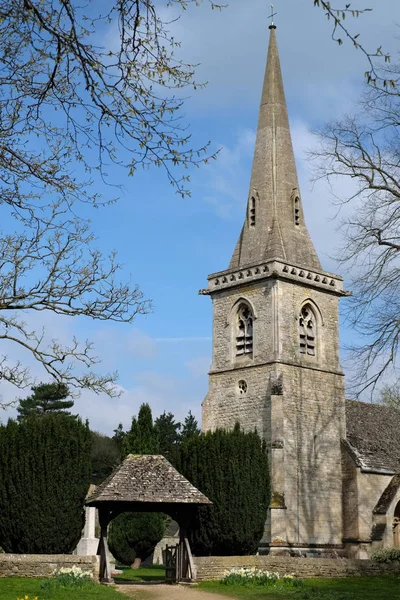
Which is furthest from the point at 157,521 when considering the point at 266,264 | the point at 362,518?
the point at 266,264

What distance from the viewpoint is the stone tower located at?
29906 millimetres

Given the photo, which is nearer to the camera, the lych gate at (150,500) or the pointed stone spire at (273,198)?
the lych gate at (150,500)

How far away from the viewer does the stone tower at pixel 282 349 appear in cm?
2991

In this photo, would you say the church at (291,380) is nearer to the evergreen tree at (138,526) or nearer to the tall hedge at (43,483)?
the evergreen tree at (138,526)

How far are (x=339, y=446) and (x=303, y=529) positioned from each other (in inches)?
159

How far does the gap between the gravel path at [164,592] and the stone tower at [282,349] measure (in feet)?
30.6

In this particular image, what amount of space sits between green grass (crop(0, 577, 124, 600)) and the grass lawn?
8.49ft

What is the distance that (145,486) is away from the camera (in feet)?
69.1

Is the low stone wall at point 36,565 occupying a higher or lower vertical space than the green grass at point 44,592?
higher

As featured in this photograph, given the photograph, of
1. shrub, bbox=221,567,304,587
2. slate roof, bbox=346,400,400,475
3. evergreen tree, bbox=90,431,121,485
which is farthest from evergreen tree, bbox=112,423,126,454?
shrub, bbox=221,567,304,587

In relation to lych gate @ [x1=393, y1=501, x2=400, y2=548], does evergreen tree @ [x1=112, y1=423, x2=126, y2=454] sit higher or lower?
higher

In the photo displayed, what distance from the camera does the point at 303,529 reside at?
29578 millimetres

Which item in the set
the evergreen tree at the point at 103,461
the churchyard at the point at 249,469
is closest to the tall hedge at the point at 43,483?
the churchyard at the point at 249,469

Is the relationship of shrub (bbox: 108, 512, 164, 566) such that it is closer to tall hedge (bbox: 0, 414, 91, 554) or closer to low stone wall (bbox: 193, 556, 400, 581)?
tall hedge (bbox: 0, 414, 91, 554)
